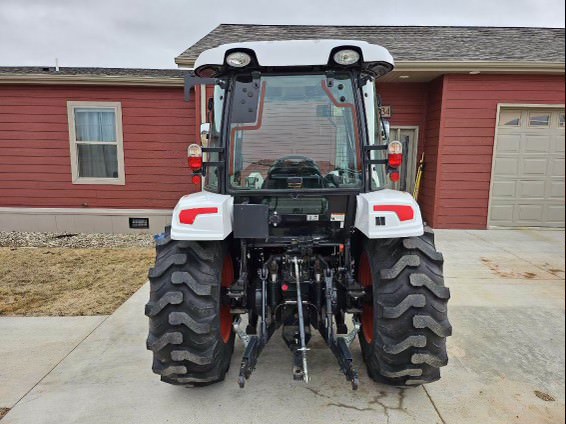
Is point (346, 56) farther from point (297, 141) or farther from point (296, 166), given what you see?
point (296, 166)

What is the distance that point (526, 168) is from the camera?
301 inches

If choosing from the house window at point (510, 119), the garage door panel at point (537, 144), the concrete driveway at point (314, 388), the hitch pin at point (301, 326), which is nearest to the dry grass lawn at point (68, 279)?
the concrete driveway at point (314, 388)

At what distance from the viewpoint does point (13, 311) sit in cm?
411

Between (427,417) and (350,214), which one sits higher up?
(350,214)

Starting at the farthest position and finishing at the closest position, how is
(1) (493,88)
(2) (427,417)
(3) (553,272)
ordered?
(1) (493,88) < (3) (553,272) < (2) (427,417)

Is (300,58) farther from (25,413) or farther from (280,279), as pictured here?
(25,413)

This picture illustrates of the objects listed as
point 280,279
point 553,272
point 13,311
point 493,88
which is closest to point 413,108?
point 493,88

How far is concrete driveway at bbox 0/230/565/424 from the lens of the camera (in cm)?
241

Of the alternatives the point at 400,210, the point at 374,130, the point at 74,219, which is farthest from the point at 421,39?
the point at 74,219

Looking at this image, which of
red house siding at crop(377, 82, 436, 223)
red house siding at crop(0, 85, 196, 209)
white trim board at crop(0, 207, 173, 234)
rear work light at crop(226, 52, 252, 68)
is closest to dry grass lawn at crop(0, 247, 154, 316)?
white trim board at crop(0, 207, 173, 234)

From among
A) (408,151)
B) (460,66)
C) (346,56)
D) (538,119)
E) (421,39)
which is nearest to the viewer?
(346,56)

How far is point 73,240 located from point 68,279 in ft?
8.14

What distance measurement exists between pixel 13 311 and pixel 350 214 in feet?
12.1

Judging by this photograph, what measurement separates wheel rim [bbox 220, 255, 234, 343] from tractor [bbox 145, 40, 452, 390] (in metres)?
0.02
